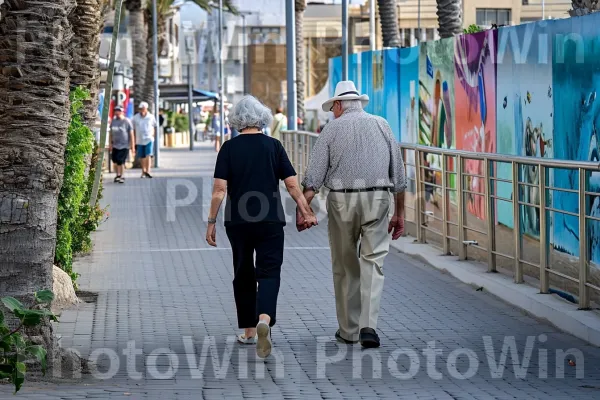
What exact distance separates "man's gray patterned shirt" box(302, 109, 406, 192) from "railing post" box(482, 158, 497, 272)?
3.30 m

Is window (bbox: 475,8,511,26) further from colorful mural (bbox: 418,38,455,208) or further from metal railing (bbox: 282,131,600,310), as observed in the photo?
metal railing (bbox: 282,131,600,310)

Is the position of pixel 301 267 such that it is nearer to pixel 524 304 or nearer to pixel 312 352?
pixel 524 304

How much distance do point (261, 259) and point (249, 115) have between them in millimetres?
963

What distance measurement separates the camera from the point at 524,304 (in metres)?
10.6

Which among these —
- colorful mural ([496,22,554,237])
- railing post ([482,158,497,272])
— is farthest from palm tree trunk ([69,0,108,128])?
railing post ([482,158,497,272])

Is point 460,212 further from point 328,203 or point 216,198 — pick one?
point 216,198

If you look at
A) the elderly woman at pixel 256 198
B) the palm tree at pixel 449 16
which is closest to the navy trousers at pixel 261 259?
the elderly woman at pixel 256 198

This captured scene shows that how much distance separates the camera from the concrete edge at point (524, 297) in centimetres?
940

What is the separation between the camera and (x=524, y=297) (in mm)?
10672

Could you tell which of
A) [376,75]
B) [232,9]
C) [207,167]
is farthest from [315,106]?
[376,75]

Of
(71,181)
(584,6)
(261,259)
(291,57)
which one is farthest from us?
(291,57)

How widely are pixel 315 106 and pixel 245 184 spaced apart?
46852 millimetres

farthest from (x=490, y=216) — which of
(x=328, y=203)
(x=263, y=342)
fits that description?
(x=263, y=342)

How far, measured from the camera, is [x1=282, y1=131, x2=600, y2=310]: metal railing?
991 centimetres
